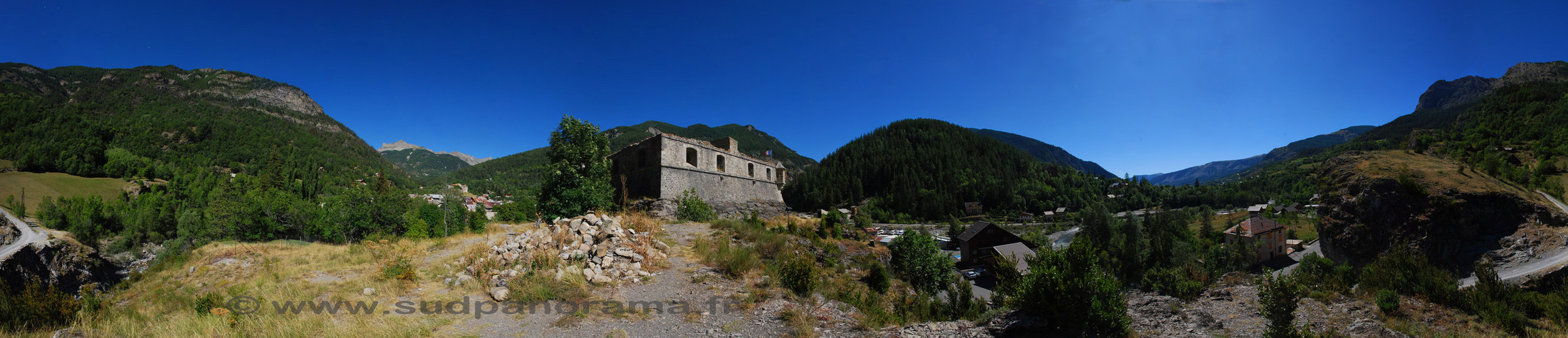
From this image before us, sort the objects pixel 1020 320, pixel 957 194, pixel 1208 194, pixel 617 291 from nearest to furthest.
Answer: pixel 1020 320 → pixel 617 291 → pixel 957 194 → pixel 1208 194

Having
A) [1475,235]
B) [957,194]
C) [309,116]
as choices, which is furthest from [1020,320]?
[309,116]

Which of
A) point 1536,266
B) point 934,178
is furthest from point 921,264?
point 934,178

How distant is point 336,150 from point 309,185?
37.0 m

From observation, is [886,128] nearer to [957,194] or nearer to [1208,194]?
[957,194]

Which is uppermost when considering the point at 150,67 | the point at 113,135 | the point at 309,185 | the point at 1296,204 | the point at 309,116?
the point at 150,67

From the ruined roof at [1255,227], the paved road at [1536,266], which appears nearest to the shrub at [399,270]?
the paved road at [1536,266]

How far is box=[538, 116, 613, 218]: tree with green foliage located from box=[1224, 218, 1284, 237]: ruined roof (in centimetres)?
4438

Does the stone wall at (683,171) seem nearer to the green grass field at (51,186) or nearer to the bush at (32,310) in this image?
the bush at (32,310)

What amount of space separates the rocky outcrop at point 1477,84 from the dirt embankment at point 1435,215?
6363cm

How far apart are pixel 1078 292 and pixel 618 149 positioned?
9195cm

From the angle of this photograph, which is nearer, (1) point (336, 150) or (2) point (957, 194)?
(2) point (957, 194)

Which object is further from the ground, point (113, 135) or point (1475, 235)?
point (113, 135)

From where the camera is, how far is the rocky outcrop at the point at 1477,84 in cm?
4463

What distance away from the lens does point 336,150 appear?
89.2 m
